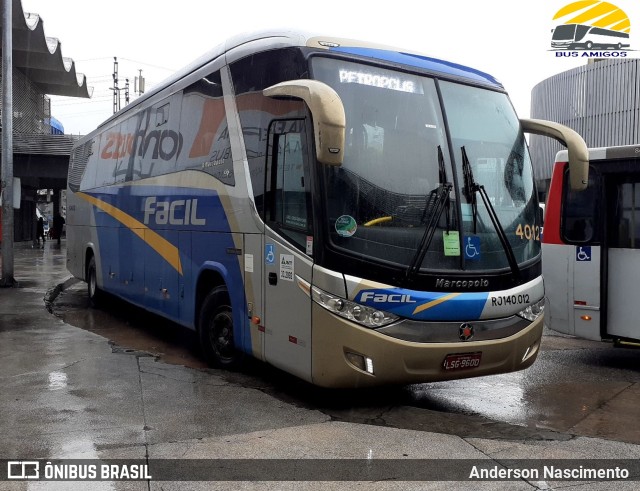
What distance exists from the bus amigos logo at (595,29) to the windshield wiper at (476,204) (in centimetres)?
4826

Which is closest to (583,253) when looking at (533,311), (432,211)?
(533,311)

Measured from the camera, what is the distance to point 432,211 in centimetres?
591

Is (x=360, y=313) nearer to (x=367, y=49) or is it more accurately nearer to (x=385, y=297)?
(x=385, y=297)

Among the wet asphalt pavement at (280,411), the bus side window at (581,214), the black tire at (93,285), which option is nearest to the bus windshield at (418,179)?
the wet asphalt pavement at (280,411)

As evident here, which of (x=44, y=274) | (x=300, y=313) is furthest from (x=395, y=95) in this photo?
(x=44, y=274)

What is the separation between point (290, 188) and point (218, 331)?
7.85 feet

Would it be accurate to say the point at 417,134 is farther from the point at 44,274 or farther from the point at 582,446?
the point at 44,274

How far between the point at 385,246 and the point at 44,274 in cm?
1679

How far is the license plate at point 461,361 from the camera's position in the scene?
5926 mm

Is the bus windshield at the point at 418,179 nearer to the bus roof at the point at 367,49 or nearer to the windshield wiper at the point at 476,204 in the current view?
the windshield wiper at the point at 476,204

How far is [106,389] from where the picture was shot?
681 centimetres

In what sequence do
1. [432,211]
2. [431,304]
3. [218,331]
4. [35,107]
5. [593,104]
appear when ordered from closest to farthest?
[431,304]
[432,211]
[218,331]
[35,107]
[593,104]

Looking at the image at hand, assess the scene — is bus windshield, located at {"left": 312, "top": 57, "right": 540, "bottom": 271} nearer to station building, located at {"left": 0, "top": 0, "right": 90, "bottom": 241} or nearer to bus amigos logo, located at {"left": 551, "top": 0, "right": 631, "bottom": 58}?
station building, located at {"left": 0, "top": 0, "right": 90, "bottom": 241}

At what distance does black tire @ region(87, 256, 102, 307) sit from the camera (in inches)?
538
